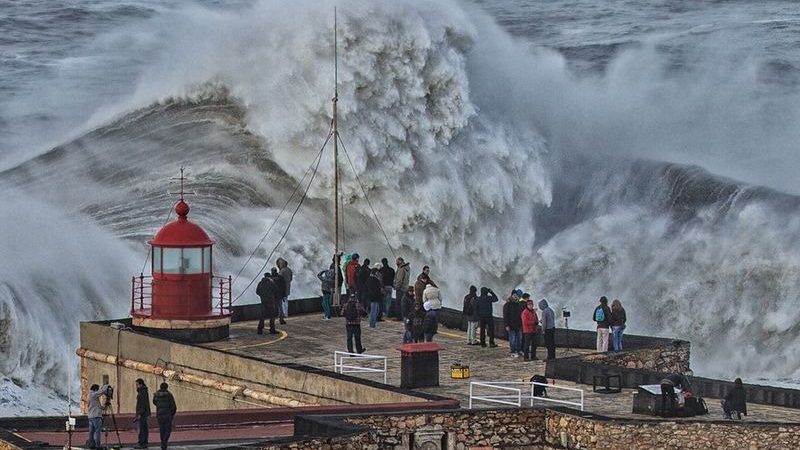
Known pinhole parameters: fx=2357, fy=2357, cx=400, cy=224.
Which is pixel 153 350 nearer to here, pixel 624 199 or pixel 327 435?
pixel 327 435

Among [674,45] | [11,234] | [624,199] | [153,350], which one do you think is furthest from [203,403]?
[674,45]

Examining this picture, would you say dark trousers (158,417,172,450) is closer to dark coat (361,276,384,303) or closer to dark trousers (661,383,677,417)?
dark trousers (661,383,677,417)

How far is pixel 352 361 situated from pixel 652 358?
3.38 meters

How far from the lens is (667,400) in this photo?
884 inches

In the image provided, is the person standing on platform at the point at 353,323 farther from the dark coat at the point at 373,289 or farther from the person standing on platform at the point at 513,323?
the dark coat at the point at 373,289

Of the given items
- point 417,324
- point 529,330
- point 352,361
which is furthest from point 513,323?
point 352,361

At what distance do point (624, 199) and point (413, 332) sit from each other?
20.0 meters

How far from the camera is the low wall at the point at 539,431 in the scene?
70.0 feet

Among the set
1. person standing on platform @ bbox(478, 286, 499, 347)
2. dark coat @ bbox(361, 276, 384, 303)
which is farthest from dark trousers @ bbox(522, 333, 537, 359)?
dark coat @ bbox(361, 276, 384, 303)

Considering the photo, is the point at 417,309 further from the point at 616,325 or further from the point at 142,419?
the point at 142,419

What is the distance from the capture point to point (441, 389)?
965 inches

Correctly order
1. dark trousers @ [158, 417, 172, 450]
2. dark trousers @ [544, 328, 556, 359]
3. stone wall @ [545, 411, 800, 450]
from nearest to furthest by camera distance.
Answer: dark trousers @ [158, 417, 172, 450] → stone wall @ [545, 411, 800, 450] → dark trousers @ [544, 328, 556, 359]

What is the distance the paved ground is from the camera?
76.8ft

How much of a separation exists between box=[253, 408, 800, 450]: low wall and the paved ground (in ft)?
2.29
